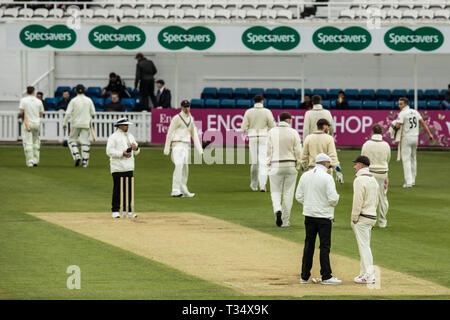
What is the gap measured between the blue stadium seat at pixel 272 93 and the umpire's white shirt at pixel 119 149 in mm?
20320

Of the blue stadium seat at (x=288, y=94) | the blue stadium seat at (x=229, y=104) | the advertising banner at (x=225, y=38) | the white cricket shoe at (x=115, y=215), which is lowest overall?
the white cricket shoe at (x=115, y=215)

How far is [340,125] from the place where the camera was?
34.2 meters

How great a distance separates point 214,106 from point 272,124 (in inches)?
573

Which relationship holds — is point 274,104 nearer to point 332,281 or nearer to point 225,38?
point 225,38

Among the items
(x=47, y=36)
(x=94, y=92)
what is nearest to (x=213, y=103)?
(x=94, y=92)

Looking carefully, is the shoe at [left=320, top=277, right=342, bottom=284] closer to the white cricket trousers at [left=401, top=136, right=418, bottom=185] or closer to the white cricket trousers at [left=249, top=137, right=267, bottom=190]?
the white cricket trousers at [left=249, top=137, right=267, bottom=190]

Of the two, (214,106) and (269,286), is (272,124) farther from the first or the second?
(214,106)

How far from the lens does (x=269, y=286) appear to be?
39.7 feet

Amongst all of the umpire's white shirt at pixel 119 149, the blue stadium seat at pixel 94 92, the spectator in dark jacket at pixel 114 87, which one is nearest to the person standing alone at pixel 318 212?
the umpire's white shirt at pixel 119 149

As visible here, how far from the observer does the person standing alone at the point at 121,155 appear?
17.6m

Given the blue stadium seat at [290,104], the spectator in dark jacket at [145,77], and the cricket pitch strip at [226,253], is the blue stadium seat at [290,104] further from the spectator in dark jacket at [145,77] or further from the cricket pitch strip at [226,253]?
the cricket pitch strip at [226,253]

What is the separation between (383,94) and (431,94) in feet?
6.05

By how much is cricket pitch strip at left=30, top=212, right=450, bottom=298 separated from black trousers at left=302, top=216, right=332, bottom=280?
0.64 ft
